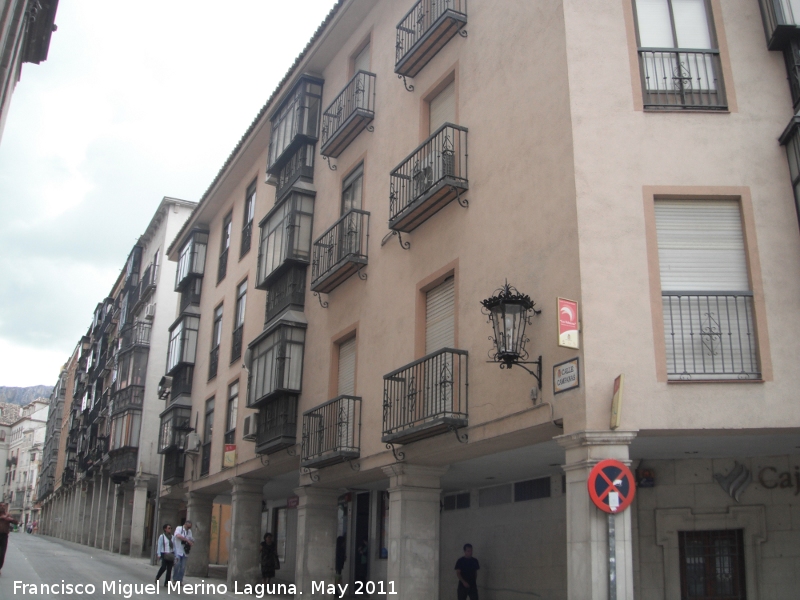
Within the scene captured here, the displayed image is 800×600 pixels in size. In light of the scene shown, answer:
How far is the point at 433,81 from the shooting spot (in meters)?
15.7

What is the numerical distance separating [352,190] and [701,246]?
376 inches

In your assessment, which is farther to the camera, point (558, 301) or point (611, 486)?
point (558, 301)

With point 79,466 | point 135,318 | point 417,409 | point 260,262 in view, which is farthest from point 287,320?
point 79,466

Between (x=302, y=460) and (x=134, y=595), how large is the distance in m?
4.71

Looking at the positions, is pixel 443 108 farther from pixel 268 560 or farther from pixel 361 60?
pixel 268 560

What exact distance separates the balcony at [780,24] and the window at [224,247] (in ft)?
64.2

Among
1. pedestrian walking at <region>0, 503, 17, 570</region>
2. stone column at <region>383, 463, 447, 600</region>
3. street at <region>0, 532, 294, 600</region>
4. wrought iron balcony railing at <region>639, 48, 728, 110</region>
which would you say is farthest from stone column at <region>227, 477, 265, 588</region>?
wrought iron balcony railing at <region>639, 48, 728, 110</region>

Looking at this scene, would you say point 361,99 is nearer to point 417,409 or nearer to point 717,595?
point 417,409

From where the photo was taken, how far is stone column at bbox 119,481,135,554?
4094 centimetres

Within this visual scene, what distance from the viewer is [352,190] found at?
61.9 feet

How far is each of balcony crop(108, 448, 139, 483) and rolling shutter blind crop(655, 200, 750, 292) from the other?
32.6 metres

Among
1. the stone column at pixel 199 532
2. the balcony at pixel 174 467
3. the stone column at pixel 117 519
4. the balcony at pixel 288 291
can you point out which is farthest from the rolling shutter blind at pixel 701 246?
the stone column at pixel 117 519

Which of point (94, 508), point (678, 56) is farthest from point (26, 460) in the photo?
point (678, 56)

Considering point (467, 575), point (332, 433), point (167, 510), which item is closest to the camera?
point (467, 575)
